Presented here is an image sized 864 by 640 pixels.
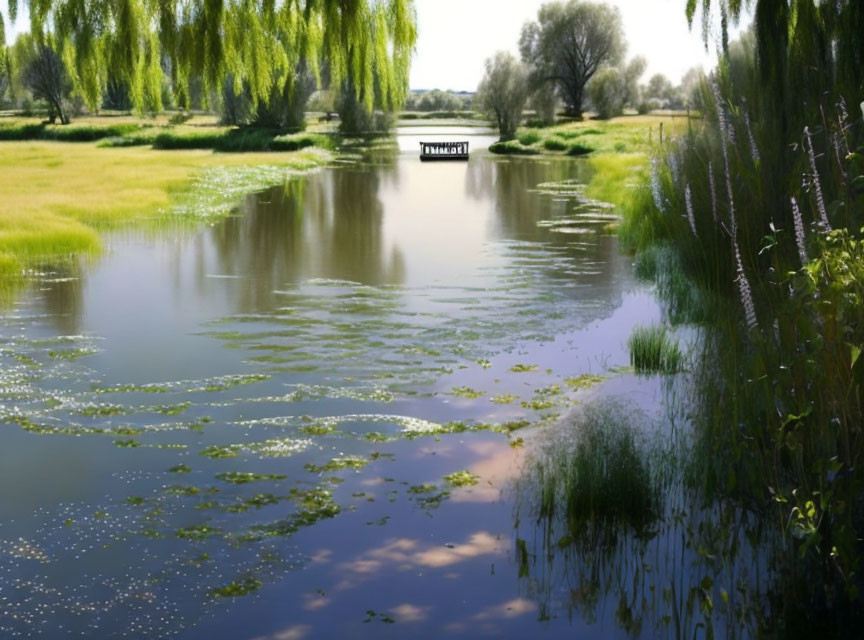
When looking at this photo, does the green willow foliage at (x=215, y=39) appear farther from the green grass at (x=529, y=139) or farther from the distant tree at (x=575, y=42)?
the distant tree at (x=575, y=42)

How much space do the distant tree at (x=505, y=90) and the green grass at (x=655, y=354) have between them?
150 feet

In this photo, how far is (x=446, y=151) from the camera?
153ft

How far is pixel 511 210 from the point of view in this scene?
73.2 ft

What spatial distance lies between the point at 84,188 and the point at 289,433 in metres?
19.0

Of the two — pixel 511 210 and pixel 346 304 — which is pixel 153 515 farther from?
pixel 511 210

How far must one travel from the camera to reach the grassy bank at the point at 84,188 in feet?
51.9

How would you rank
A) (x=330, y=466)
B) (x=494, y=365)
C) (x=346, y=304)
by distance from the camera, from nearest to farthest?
(x=330, y=466) < (x=494, y=365) < (x=346, y=304)

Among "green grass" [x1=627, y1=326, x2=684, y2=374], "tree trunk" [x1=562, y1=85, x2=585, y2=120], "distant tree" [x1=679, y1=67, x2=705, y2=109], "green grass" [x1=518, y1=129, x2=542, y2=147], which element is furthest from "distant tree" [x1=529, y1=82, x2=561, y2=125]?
"green grass" [x1=627, y1=326, x2=684, y2=374]

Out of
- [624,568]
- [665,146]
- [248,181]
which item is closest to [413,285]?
[665,146]

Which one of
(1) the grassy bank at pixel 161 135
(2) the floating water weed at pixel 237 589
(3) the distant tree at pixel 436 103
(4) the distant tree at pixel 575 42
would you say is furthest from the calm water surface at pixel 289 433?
(3) the distant tree at pixel 436 103

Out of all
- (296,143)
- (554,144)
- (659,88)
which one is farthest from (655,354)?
(659,88)

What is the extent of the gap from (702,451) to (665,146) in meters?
8.32

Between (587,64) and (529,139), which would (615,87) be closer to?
(587,64)

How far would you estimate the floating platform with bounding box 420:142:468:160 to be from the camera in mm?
44031
